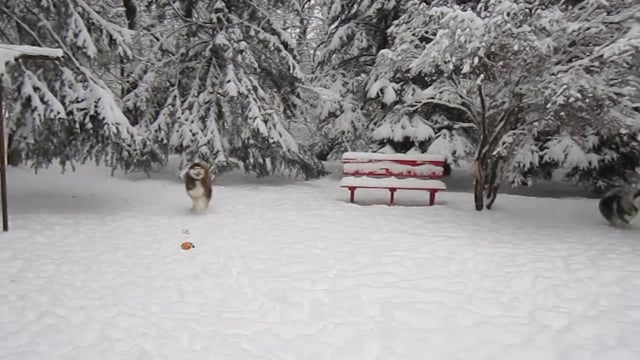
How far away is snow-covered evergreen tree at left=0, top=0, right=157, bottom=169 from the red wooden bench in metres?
4.01

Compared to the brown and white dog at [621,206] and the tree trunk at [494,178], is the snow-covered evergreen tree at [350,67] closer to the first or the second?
the tree trunk at [494,178]

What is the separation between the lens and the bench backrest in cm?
912

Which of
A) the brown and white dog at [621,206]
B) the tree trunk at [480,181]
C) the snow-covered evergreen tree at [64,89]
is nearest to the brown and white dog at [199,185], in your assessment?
the snow-covered evergreen tree at [64,89]

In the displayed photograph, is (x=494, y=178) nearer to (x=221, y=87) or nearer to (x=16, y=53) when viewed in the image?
(x=221, y=87)

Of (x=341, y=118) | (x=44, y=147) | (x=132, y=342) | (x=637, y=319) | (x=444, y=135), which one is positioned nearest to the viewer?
(x=132, y=342)

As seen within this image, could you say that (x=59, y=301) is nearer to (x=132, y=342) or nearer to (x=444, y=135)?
(x=132, y=342)

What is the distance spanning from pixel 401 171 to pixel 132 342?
6.54m

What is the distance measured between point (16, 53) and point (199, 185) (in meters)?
3.03

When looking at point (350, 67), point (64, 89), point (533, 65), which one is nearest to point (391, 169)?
point (533, 65)

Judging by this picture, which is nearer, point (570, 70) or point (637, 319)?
point (637, 319)

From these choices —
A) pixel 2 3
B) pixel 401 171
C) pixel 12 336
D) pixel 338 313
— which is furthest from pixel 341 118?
pixel 12 336

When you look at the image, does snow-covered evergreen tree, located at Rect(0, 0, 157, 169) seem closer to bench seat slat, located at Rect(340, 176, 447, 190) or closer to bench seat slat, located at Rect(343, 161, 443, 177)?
bench seat slat, located at Rect(340, 176, 447, 190)

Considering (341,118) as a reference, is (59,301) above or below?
below

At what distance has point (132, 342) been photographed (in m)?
3.54
